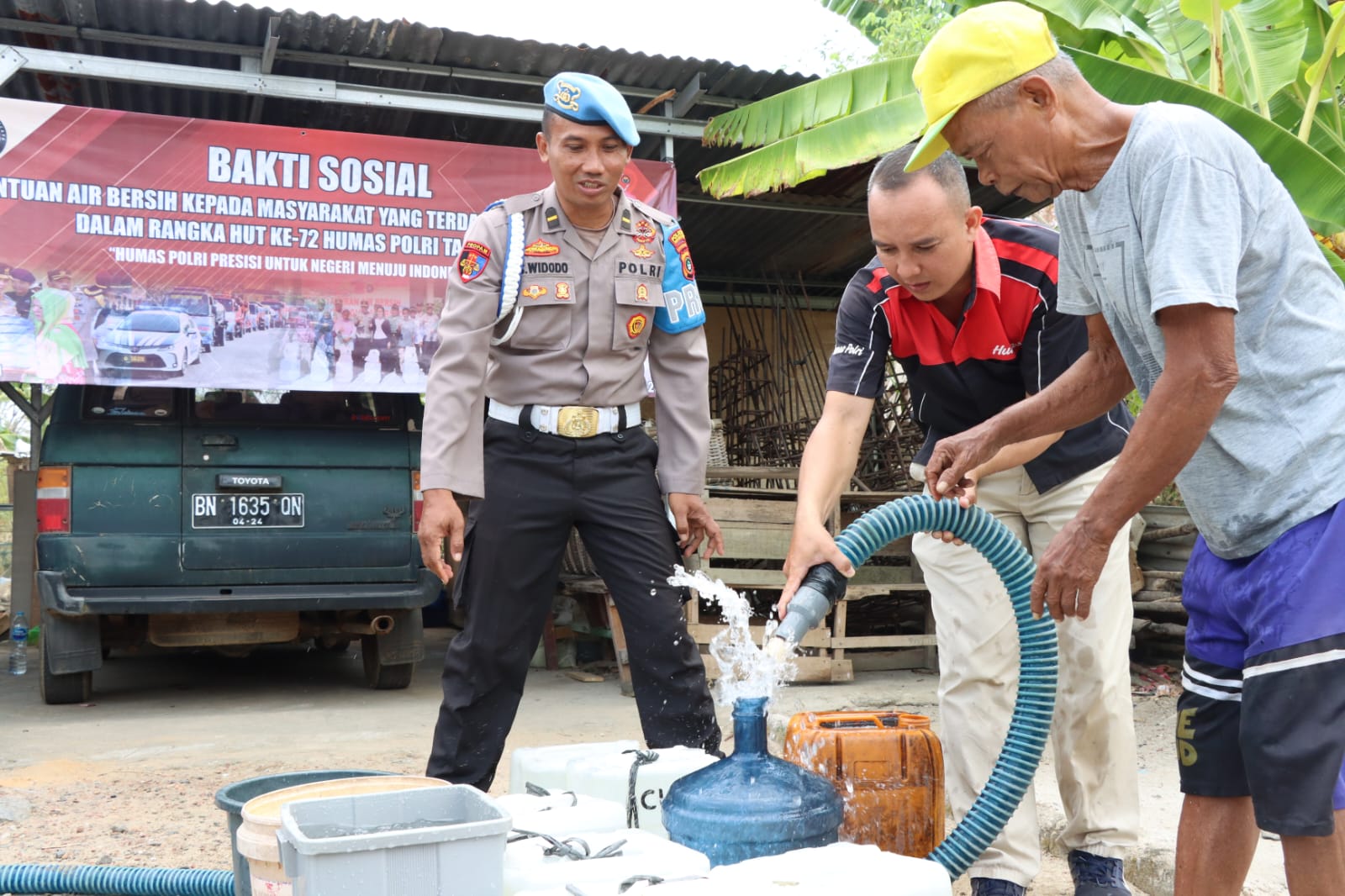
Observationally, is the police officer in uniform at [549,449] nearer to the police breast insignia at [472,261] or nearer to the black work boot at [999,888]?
the police breast insignia at [472,261]

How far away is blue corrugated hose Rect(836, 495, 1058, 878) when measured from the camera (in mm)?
2682

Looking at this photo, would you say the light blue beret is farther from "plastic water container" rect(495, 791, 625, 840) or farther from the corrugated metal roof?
the corrugated metal roof

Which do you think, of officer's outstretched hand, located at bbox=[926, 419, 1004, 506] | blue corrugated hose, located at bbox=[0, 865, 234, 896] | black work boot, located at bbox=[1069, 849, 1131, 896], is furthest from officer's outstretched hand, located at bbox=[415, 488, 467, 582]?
black work boot, located at bbox=[1069, 849, 1131, 896]

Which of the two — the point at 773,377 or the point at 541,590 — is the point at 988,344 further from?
the point at 773,377

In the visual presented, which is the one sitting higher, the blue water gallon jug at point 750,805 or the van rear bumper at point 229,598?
the van rear bumper at point 229,598

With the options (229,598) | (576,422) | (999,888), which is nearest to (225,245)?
(229,598)

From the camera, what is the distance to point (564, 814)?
2.52 metres

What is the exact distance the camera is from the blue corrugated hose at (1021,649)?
268 cm

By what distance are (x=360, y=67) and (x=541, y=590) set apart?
487 cm

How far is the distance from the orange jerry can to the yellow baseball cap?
59.8 inches

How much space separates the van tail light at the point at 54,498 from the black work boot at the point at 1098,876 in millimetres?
5244

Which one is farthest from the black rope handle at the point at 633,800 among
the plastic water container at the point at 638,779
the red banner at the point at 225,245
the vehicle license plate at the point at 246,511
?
the red banner at the point at 225,245

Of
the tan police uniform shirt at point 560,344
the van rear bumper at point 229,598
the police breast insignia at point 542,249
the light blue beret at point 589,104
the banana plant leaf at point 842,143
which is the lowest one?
the van rear bumper at point 229,598

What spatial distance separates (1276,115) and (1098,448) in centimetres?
481
